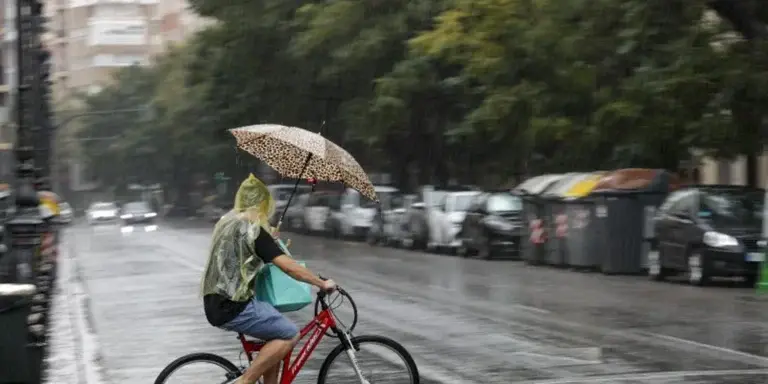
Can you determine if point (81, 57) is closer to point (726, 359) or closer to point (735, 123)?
point (735, 123)

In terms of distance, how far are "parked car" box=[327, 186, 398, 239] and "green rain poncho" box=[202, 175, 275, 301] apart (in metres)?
36.5

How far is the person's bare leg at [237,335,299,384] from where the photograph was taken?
27.7ft

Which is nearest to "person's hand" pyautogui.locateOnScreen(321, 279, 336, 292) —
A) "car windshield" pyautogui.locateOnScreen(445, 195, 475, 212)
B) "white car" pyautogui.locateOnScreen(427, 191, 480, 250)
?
"white car" pyautogui.locateOnScreen(427, 191, 480, 250)

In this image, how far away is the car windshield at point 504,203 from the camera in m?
34.5

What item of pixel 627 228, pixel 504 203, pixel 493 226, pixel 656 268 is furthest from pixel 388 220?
pixel 656 268

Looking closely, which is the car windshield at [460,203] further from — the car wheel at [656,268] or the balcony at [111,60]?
the balcony at [111,60]

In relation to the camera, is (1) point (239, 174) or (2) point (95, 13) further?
(2) point (95, 13)

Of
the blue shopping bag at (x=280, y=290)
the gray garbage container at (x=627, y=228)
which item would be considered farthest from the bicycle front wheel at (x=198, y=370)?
the gray garbage container at (x=627, y=228)

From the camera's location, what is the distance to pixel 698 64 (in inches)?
1017

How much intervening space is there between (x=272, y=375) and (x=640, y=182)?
63.4ft

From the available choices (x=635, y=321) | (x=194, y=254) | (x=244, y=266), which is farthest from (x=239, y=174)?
(x=244, y=266)

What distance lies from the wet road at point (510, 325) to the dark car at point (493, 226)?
166 inches

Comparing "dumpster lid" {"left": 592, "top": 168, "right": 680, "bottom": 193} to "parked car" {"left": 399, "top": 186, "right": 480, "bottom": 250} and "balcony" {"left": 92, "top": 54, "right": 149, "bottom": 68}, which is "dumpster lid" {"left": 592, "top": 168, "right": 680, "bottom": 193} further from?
"balcony" {"left": 92, "top": 54, "right": 149, "bottom": 68}

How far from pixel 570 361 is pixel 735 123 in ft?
46.9
